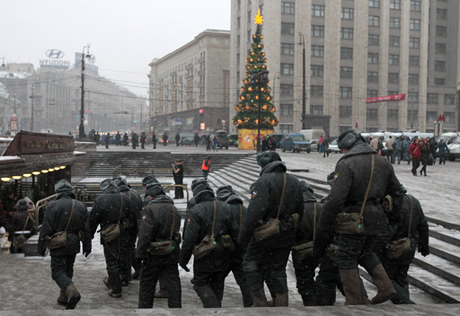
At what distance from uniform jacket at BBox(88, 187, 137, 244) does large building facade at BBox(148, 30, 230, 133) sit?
64.8 m

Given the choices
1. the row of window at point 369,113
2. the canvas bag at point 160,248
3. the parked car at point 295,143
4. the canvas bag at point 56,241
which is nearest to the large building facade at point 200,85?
the row of window at point 369,113

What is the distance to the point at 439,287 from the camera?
6012 millimetres

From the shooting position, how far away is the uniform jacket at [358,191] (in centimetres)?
426

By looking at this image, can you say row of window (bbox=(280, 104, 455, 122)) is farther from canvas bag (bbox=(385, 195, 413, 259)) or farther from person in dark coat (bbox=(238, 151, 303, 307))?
person in dark coat (bbox=(238, 151, 303, 307))

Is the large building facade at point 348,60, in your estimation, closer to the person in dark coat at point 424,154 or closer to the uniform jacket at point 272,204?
the person in dark coat at point 424,154

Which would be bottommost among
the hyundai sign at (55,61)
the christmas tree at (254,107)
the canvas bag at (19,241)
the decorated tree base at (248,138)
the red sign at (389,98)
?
the canvas bag at (19,241)

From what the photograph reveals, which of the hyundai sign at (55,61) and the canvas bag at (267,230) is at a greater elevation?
the hyundai sign at (55,61)

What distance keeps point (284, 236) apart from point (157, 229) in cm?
158

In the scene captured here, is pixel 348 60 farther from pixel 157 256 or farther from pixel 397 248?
pixel 157 256

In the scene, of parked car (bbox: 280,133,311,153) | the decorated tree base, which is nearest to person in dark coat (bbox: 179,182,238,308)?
parked car (bbox: 280,133,311,153)

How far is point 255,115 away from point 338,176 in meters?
35.6

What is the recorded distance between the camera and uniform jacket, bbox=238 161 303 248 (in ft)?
15.8

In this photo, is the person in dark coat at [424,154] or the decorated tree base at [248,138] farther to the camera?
the decorated tree base at [248,138]

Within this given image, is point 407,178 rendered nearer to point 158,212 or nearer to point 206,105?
point 158,212
